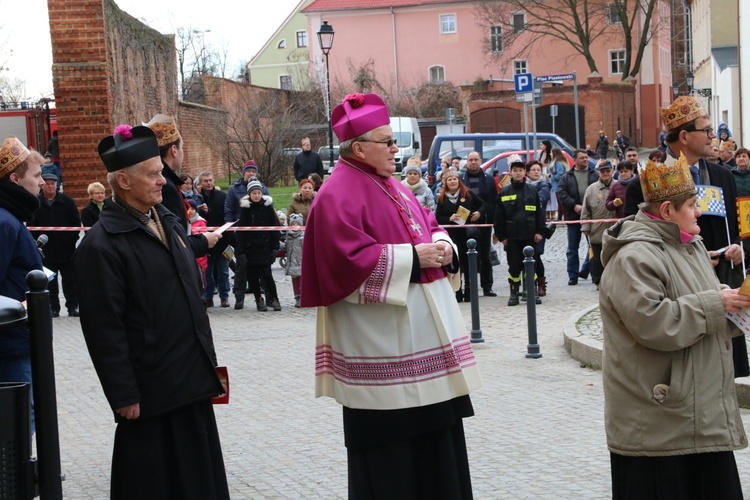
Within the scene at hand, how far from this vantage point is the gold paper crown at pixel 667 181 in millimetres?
4539

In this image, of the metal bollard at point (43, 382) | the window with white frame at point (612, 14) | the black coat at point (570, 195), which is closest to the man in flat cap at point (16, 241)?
the metal bollard at point (43, 382)

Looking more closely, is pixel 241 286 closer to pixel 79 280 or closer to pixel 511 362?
pixel 511 362

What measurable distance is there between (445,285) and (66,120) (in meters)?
17.3

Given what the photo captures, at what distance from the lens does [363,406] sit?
4762 millimetres

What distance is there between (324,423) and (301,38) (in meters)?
83.5

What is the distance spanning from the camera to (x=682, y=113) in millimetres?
6066

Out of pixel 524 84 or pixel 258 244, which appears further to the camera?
pixel 524 84

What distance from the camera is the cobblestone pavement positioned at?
6.51 meters

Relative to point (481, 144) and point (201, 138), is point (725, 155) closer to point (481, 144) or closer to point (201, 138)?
point (481, 144)

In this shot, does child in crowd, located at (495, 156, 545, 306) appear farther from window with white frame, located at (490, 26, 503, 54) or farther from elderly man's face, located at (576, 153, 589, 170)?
window with white frame, located at (490, 26, 503, 54)

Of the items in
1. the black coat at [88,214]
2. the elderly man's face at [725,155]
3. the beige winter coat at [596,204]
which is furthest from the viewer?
the elderly man's face at [725,155]

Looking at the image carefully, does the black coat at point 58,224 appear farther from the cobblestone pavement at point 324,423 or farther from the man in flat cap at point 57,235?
the cobblestone pavement at point 324,423

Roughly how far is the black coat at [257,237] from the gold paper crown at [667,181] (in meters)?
10.6

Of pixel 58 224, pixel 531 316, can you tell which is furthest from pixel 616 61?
pixel 531 316
